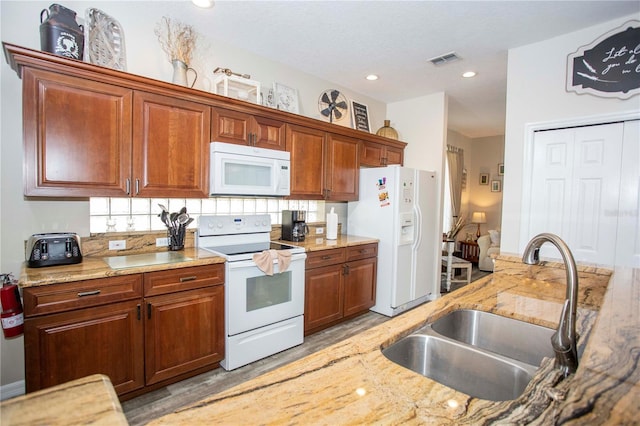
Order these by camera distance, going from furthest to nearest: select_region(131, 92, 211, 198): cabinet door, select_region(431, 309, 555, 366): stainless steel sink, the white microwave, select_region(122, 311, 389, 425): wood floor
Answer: the white microwave → select_region(131, 92, 211, 198): cabinet door → select_region(122, 311, 389, 425): wood floor → select_region(431, 309, 555, 366): stainless steel sink

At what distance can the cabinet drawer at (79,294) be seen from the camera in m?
1.69

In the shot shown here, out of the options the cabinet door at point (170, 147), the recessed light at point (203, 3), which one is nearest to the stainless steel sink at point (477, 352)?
the cabinet door at point (170, 147)

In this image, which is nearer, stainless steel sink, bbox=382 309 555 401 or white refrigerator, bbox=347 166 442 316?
stainless steel sink, bbox=382 309 555 401

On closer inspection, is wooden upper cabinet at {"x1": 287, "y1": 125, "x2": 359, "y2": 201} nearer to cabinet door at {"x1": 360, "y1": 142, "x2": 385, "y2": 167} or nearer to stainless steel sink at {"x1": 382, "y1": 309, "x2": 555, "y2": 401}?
cabinet door at {"x1": 360, "y1": 142, "x2": 385, "y2": 167}

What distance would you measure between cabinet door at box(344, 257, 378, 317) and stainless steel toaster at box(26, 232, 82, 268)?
7.71ft

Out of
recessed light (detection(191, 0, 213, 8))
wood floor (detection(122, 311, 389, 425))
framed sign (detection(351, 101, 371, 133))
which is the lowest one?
wood floor (detection(122, 311, 389, 425))

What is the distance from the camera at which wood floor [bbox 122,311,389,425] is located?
1.99 meters

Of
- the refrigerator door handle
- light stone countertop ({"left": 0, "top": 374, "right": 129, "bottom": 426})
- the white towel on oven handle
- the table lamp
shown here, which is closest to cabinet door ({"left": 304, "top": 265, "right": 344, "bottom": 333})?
the white towel on oven handle

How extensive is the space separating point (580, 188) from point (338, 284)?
7.76ft

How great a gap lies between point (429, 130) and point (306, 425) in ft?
14.3

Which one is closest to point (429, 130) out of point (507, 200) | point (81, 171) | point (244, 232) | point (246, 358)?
point (507, 200)

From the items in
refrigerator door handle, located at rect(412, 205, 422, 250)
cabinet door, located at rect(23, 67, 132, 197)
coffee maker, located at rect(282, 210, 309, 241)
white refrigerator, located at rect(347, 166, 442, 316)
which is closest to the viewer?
cabinet door, located at rect(23, 67, 132, 197)

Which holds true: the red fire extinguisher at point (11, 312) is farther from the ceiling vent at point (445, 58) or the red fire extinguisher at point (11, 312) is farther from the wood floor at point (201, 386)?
the ceiling vent at point (445, 58)

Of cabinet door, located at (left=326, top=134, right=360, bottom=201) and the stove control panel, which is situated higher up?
cabinet door, located at (left=326, top=134, right=360, bottom=201)
